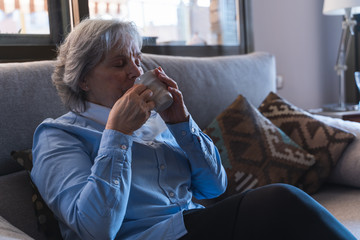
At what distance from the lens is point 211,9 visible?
2.65 metres

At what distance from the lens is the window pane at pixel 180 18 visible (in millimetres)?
2146

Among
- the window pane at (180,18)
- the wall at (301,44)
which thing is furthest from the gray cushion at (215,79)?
the wall at (301,44)

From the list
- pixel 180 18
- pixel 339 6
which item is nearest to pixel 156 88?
pixel 180 18

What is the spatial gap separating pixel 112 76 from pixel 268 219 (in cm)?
52

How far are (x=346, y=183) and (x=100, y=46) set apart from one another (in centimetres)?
112

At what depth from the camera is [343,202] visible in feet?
5.17

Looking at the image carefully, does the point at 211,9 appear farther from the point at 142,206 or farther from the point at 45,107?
the point at 142,206

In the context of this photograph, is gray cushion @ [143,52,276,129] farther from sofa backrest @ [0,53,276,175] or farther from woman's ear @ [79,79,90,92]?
woman's ear @ [79,79,90,92]

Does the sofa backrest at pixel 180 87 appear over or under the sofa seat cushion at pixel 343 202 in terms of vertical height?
over

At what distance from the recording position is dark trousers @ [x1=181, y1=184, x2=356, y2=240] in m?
0.91

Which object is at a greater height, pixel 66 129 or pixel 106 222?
pixel 66 129

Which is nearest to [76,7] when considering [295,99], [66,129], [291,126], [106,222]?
[66,129]

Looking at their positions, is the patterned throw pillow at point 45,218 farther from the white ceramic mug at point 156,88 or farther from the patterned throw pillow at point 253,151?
the patterned throw pillow at point 253,151

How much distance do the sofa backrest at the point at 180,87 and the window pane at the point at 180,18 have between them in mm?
408
